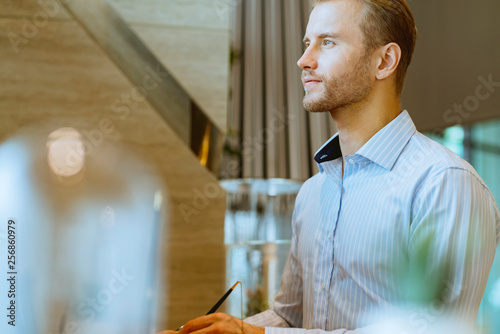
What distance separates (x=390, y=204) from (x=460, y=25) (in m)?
0.82

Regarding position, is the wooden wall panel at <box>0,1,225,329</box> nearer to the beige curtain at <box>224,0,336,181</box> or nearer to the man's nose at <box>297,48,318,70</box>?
the beige curtain at <box>224,0,336,181</box>

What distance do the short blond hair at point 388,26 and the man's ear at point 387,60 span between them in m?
0.01

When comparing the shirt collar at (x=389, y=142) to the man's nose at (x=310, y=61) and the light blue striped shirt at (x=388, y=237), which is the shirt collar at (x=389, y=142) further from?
the man's nose at (x=310, y=61)

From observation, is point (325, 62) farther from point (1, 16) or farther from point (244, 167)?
point (1, 16)

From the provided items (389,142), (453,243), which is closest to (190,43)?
(389,142)

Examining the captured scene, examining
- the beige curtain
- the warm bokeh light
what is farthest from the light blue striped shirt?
the beige curtain

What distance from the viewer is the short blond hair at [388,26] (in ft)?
2.70

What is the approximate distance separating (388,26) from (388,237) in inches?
15.4

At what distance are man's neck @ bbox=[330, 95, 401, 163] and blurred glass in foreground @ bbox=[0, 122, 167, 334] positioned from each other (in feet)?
3.42

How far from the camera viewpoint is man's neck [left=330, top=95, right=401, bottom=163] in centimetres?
83

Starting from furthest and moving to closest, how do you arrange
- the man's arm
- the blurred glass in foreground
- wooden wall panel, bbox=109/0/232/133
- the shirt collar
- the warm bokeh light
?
wooden wall panel, bbox=109/0/232/133 < the warm bokeh light < the blurred glass in foreground < the shirt collar < the man's arm

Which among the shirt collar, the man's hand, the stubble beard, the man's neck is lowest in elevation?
the man's hand

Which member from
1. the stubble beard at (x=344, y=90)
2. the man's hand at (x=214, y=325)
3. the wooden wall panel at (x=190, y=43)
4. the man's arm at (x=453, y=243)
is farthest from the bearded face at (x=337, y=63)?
the wooden wall panel at (x=190, y=43)

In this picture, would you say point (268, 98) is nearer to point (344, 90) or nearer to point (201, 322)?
point (344, 90)
